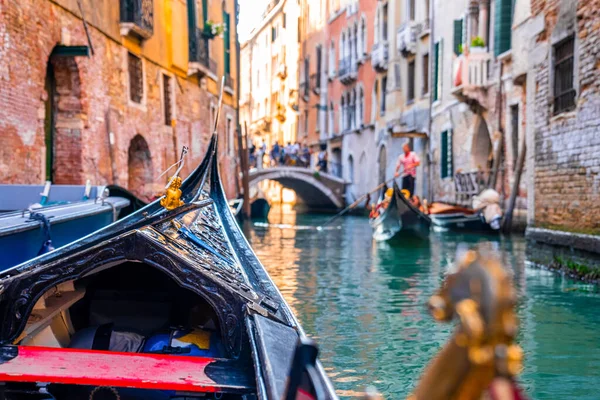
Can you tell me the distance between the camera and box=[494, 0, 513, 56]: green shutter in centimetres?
1091

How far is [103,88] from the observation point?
8.95 meters

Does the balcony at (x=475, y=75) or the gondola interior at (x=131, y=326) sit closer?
the gondola interior at (x=131, y=326)

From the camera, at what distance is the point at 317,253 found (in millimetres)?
8773

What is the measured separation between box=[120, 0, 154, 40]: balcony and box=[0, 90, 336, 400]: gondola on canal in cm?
722

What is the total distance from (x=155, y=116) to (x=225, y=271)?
912 centimetres

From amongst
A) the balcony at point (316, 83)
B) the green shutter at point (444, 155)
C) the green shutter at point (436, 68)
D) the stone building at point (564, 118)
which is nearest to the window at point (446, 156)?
the green shutter at point (444, 155)

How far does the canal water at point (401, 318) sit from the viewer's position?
3.38 m

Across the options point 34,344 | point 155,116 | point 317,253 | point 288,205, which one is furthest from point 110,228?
point 288,205

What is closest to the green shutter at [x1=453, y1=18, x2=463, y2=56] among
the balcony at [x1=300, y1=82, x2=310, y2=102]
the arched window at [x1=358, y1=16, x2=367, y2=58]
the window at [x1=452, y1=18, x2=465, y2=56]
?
the window at [x1=452, y1=18, x2=465, y2=56]

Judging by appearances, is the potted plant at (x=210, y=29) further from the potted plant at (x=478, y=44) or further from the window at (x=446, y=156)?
the window at (x=446, y=156)

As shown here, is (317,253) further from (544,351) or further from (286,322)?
(286,322)

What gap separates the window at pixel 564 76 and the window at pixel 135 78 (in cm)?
548

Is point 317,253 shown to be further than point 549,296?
Yes

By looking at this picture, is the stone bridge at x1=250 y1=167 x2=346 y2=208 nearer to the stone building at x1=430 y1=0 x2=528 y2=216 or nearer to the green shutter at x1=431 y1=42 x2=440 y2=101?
the stone building at x1=430 y1=0 x2=528 y2=216
